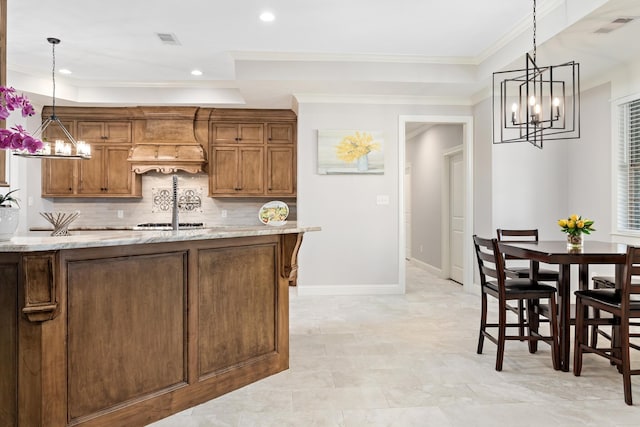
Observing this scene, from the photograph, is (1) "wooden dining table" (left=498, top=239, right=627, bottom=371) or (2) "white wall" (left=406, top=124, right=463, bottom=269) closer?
(1) "wooden dining table" (left=498, top=239, right=627, bottom=371)

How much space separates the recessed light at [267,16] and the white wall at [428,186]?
11.9 ft

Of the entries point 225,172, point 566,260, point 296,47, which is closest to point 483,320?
point 566,260

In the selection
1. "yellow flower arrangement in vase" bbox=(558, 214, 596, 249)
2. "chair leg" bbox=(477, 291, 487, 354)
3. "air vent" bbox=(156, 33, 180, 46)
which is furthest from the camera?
"air vent" bbox=(156, 33, 180, 46)

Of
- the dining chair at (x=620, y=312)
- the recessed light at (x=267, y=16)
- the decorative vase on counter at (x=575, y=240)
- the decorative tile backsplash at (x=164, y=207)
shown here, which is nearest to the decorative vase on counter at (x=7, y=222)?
the recessed light at (x=267, y=16)

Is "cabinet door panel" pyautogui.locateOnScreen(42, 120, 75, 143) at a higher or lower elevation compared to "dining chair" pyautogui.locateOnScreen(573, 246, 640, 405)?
higher

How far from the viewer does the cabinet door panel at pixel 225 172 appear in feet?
21.6

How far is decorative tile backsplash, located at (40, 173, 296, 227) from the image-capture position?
265 inches

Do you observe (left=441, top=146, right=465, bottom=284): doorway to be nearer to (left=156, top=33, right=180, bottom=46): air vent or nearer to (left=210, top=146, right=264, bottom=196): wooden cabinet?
(left=210, top=146, right=264, bottom=196): wooden cabinet

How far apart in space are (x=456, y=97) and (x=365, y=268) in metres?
2.56

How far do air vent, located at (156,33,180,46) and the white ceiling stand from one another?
62mm

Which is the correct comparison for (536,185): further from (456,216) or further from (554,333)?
(554,333)

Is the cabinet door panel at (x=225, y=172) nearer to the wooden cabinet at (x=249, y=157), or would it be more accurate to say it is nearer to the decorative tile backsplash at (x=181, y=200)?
the wooden cabinet at (x=249, y=157)

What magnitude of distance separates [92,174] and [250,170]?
2293mm

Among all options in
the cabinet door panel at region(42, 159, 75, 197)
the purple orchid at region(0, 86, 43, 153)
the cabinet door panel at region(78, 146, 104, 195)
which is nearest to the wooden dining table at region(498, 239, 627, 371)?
the purple orchid at region(0, 86, 43, 153)
